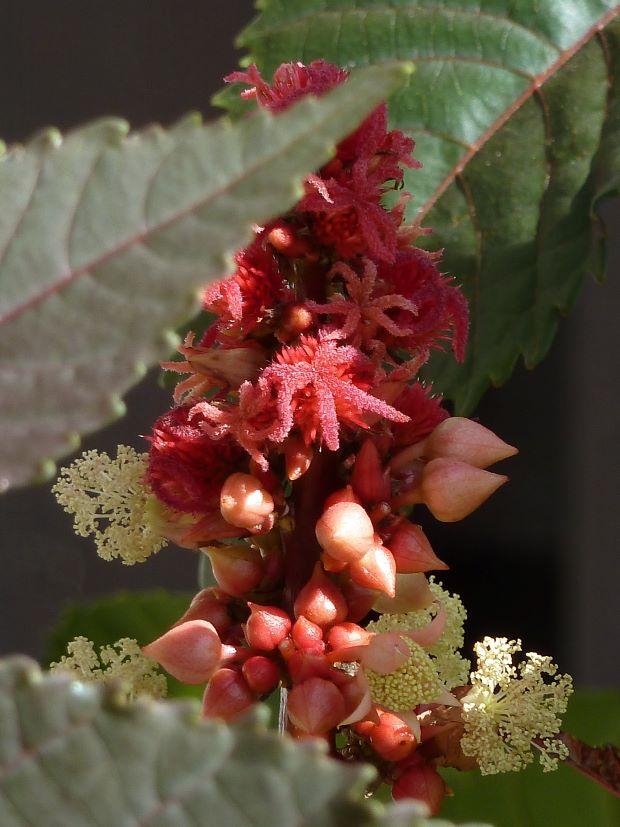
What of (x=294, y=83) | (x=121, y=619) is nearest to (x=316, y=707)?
(x=294, y=83)

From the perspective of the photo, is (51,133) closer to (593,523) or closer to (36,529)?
(36,529)

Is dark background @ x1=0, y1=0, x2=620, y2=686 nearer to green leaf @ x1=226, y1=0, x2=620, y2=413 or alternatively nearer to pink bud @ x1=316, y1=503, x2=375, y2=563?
green leaf @ x1=226, y1=0, x2=620, y2=413

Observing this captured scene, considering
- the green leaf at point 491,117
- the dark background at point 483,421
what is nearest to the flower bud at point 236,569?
the green leaf at point 491,117

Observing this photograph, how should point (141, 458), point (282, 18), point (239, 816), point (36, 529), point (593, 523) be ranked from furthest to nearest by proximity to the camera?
1. point (593, 523)
2. point (36, 529)
3. point (282, 18)
4. point (141, 458)
5. point (239, 816)

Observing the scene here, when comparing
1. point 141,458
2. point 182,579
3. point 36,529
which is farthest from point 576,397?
point 141,458

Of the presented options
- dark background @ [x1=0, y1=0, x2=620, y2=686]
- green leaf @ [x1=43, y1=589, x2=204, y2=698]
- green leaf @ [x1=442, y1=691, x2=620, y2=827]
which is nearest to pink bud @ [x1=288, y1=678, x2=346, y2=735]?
green leaf @ [x1=442, y1=691, x2=620, y2=827]

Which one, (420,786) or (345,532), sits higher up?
(345,532)

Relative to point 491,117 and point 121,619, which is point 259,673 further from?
point 121,619
